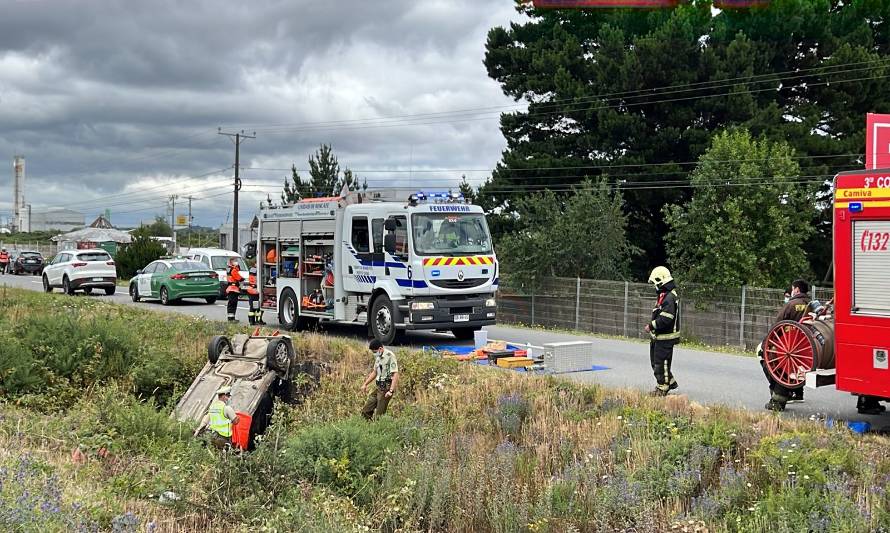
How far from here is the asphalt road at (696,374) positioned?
1077cm

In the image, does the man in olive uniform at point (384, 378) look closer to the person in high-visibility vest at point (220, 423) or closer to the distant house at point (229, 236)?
the person in high-visibility vest at point (220, 423)

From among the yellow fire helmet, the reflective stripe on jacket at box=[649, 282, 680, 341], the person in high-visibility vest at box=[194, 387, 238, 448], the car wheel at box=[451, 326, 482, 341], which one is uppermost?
the yellow fire helmet

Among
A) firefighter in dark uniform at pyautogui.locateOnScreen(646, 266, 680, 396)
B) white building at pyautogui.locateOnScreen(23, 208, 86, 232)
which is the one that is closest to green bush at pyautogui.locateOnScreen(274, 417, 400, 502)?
firefighter in dark uniform at pyautogui.locateOnScreen(646, 266, 680, 396)

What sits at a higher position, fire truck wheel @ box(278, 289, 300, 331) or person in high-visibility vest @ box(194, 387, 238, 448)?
fire truck wheel @ box(278, 289, 300, 331)

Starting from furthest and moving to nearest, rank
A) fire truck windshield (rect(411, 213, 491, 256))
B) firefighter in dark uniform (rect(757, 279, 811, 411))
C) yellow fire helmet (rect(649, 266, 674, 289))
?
1. fire truck windshield (rect(411, 213, 491, 256))
2. yellow fire helmet (rect(649, 266, 674, 289))
3. firefighter in dark uniform (rect(757, 279, 811, 411))

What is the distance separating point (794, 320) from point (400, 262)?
763cm

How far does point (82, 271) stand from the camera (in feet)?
103

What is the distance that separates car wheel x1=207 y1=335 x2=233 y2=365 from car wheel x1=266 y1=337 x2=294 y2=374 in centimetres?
129

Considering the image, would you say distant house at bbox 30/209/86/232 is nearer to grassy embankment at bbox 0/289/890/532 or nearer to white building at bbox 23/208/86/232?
white building at bbox 23/208/86/232

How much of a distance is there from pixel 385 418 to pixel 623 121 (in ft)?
89.9

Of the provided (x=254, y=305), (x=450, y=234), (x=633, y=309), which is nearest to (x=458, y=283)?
(x=450, y=234)

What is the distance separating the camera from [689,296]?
2488 centimetres

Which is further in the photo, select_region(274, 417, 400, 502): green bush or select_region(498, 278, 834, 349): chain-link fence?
select_region(498, 278, 834, 349): chain-link fence

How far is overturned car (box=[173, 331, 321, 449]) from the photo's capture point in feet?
42.1
